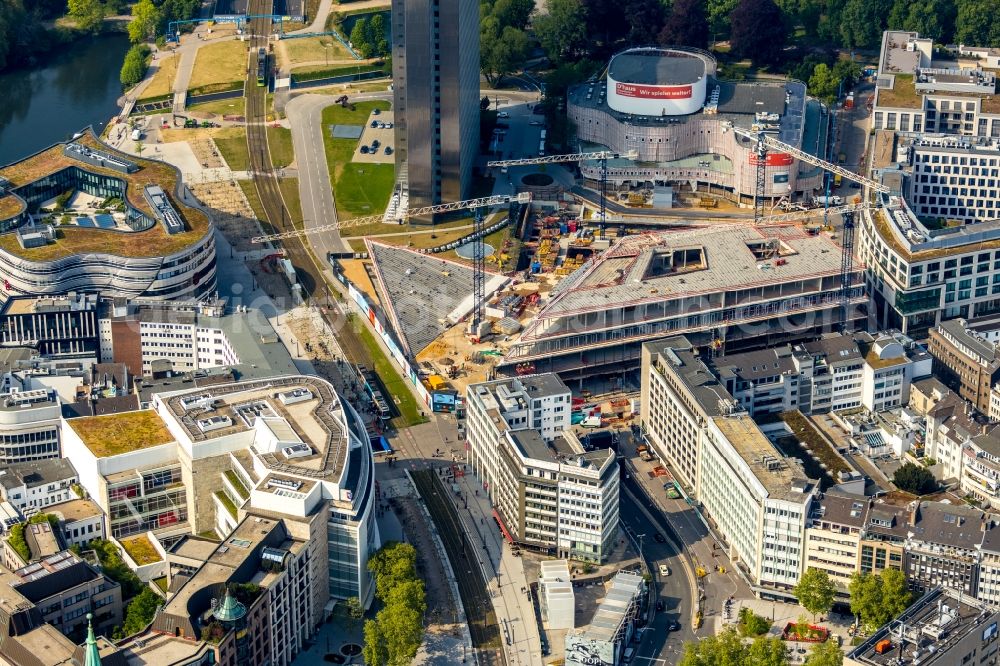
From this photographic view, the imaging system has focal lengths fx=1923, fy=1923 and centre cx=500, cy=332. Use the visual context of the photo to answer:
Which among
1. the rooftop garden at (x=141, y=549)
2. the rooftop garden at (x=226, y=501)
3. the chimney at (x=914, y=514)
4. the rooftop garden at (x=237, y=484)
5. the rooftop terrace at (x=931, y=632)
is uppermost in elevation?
the rooftop garden at (x=237, y=484)

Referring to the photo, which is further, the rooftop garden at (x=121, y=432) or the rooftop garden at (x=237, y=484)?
the rooftop garden at (x=121, y=432)

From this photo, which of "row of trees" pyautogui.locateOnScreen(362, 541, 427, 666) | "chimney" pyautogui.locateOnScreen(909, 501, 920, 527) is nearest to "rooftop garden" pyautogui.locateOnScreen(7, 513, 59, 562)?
"row of trees" pyautogui.locateOnScreen(362, 541, 427, 666)

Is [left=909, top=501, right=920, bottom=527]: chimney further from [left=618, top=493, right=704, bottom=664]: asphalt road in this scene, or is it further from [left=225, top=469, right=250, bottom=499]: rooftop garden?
[left=225, top=469, right=250, bottom=499]: rooftop garden

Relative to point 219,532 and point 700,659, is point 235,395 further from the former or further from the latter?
point 700,659

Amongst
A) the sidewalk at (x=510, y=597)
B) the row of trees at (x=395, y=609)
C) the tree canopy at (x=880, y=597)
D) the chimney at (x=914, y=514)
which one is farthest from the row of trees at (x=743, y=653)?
the row of trees at (x=395, y=609)

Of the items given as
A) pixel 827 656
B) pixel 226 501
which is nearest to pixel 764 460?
pixel 827 656

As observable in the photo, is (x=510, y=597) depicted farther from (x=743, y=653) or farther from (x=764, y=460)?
(x=764, y=460)

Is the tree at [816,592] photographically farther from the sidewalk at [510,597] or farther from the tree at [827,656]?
the sidewalk at [510,597]

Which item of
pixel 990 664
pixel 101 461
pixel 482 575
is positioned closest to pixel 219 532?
pixel 101 461
